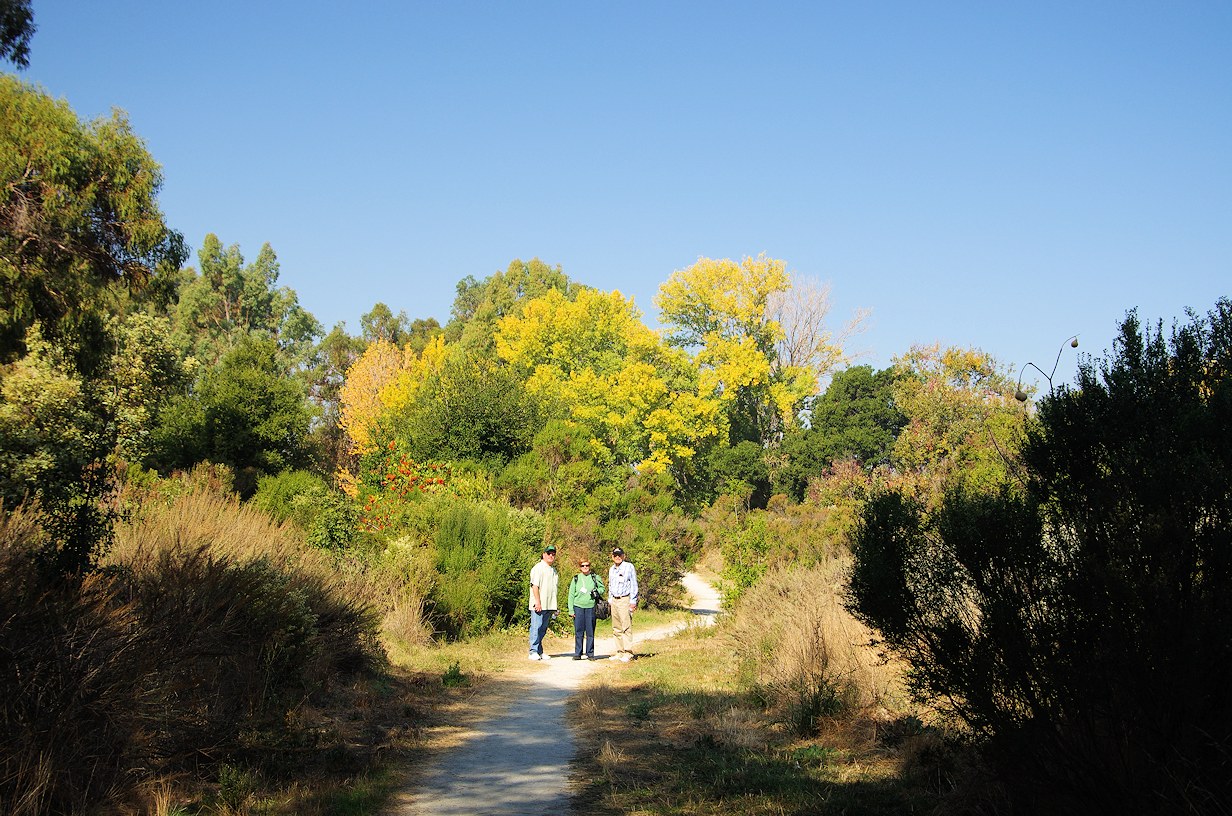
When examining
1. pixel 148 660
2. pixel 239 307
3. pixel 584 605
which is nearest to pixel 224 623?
pixel 148 660

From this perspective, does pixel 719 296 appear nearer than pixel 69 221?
No

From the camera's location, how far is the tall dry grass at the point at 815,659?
9.59 m

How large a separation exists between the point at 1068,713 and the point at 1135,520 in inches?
45.2

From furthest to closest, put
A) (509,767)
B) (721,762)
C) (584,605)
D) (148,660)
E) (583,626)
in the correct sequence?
(583,626) → (584,605) → (509,767) → (721,762) → (148,660)

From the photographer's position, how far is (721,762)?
8367 millimetres

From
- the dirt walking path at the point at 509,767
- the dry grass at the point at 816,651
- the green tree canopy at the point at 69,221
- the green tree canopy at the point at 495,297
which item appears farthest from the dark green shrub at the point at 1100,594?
the green tree canopy at the point at 495,297

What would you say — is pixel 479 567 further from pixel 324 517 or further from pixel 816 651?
pixel 816 651

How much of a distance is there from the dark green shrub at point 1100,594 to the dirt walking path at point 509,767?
3.17 metres

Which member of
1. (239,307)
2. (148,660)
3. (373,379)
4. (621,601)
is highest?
(239,307)

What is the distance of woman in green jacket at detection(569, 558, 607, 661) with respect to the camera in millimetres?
17562

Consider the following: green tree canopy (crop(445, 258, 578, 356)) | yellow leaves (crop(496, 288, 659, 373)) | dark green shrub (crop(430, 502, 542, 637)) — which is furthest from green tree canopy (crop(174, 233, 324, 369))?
dark green shrub (crop(430, 502, 542, 637))

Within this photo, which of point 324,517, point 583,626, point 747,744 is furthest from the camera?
point 324,517

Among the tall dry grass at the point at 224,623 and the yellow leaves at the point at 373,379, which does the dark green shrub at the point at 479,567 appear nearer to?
the tall dry grass at the point at 224,623

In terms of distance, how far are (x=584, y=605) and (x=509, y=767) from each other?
29.2 feet
